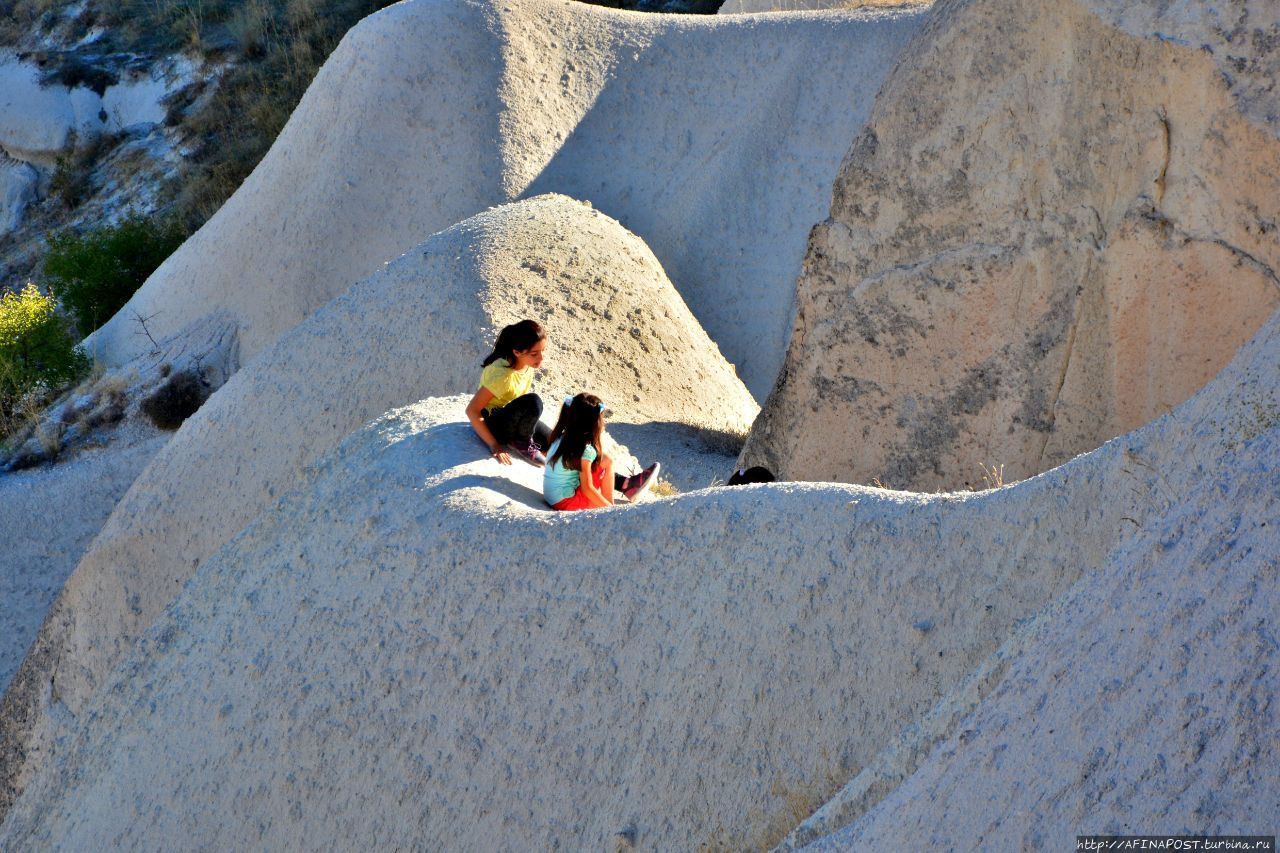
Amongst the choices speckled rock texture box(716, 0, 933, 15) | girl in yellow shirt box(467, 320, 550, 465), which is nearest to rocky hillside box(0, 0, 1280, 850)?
girl in yellow shirt box(467, 320, 550, 465)

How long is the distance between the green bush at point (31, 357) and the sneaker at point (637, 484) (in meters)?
8.17

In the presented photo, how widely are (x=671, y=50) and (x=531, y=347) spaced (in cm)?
659

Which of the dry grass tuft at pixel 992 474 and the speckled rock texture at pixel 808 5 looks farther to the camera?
the speckled rock texture at pixel 808 5

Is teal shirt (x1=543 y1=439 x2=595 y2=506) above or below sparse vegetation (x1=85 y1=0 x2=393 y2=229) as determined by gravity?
above

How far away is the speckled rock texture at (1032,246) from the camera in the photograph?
5.83 meters

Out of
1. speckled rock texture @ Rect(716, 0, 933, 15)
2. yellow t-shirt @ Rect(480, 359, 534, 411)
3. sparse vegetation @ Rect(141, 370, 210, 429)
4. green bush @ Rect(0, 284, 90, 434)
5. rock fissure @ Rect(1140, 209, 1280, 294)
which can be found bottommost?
green bush @ Rect(0, 284, 90, 434)

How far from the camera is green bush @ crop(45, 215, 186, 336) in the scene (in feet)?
50.3

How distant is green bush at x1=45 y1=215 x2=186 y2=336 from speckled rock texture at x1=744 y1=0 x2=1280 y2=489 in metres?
10.3

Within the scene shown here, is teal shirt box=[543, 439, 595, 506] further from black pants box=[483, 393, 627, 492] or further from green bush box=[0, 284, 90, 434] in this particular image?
green bush box=[0, 284, 90, 434]

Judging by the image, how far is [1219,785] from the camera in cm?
246

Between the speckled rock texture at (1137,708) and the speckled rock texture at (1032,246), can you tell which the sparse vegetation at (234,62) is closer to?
the speckled rock texture at (1032,246)

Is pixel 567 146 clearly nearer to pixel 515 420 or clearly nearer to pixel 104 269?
pixel 515 420

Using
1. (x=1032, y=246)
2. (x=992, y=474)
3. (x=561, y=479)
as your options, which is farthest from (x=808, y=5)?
(x=561, y=479)

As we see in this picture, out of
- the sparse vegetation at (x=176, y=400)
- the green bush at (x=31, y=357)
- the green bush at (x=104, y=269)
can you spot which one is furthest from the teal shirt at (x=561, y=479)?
the green bush at (x=104, y=269)
